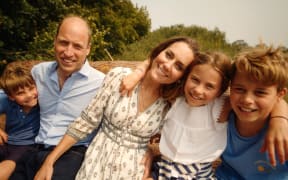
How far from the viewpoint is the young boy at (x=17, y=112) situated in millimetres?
2385

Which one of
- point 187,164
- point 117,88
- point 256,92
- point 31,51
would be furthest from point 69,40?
point 31,51

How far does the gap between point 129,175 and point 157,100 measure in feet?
1.69

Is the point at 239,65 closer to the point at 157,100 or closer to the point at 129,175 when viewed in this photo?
the point at 157,100

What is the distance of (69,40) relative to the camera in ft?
7.83

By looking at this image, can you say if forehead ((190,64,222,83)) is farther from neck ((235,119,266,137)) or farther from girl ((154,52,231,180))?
neck ((235,119,266,137))

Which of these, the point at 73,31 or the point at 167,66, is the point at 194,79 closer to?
the point at 167,66

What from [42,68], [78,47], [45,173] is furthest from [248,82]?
[42,68]

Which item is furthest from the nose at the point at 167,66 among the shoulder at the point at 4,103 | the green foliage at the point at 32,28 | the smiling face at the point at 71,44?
the green foliage at the point at 32,28

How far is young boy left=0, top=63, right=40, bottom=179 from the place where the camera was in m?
2.38

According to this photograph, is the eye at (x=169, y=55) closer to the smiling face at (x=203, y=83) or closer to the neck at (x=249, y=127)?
the smiling face at (x=203, y=83)

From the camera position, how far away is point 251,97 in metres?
1.80

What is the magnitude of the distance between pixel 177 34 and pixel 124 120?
10.8m

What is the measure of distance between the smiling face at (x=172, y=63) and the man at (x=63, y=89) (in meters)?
0.68

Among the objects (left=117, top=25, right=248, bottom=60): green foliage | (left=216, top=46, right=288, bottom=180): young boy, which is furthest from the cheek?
(left=117, top=25, right=248, bottom=60): green foliage
